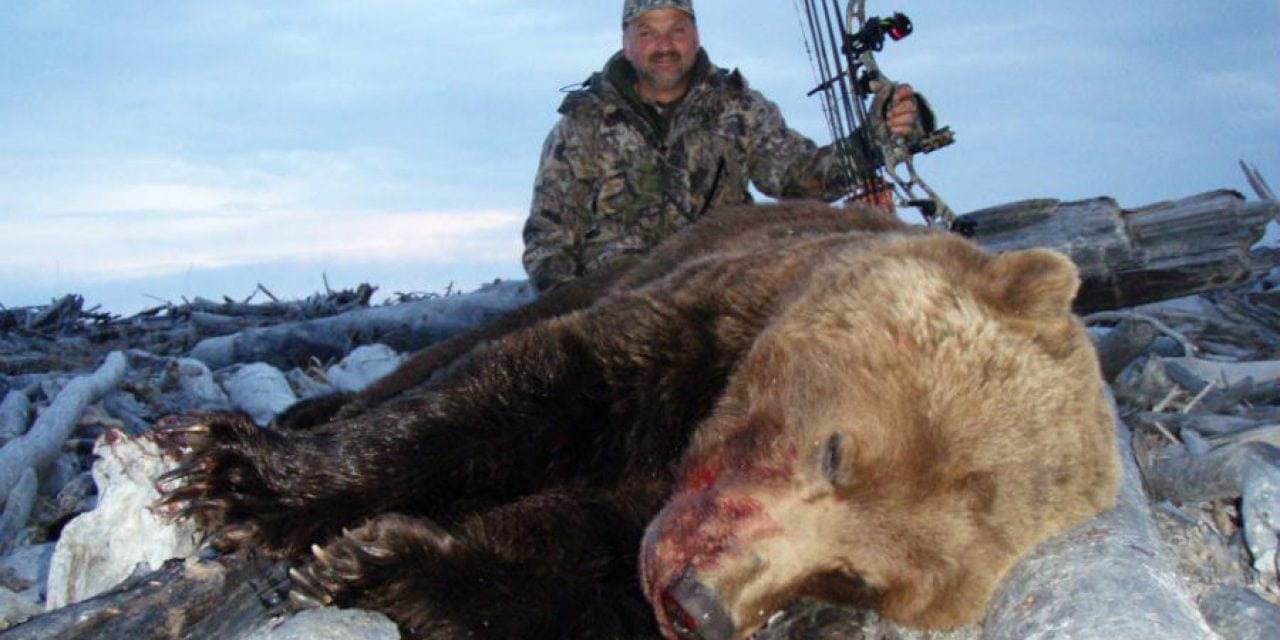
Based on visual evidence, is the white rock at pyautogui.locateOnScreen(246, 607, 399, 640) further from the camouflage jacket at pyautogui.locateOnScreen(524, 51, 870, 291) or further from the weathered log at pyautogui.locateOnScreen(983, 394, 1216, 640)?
the camouflage jacket at pyautogui.locateOnScreen(524, 51, 870, 291)

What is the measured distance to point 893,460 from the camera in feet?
8.35

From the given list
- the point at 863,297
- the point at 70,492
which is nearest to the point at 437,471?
the point at 863,297

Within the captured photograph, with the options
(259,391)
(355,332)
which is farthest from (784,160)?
(355,332)

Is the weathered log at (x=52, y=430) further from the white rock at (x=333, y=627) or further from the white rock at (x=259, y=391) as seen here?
the white rock at (x=333, y=627)

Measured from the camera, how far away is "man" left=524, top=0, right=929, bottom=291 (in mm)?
7000

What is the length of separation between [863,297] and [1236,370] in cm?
359

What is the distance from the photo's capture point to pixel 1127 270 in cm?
627

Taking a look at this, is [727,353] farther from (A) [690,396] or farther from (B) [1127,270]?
(B) [1127,270]

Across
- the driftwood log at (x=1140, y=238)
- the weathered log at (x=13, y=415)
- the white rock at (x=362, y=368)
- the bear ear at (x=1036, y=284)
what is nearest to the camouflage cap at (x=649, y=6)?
the driftwood log at (x=1140, y=238)

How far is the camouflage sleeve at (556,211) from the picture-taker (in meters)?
6.81

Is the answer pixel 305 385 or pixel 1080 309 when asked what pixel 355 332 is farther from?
pixel 1080 309

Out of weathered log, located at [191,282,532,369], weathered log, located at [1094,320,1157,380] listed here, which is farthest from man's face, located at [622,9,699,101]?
weathered log, located at [1094,320,1157,380]

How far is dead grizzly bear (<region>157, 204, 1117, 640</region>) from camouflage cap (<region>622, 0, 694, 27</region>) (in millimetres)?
3896

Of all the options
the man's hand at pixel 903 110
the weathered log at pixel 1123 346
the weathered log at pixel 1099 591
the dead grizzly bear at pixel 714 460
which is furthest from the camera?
the man's hand at pixel 903 110
